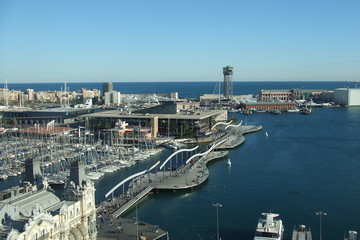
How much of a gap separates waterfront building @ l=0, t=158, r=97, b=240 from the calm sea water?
3.64m

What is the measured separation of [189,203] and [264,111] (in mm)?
44671

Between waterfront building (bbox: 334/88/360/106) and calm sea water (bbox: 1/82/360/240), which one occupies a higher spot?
waterfront building (bbox: 334/88/360/106)

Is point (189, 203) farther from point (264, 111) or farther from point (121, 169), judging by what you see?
point (264, 111)

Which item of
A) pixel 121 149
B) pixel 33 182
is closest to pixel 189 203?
pixel 33 182

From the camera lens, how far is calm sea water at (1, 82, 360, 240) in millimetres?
14945

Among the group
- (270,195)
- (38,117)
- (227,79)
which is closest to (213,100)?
(227,79)

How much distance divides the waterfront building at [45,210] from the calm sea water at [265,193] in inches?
143

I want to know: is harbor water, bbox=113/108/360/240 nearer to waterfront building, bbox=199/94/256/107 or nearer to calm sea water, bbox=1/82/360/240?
calm sea water, bbox=1/82/360/240

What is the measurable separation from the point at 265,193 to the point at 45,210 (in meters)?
11.0

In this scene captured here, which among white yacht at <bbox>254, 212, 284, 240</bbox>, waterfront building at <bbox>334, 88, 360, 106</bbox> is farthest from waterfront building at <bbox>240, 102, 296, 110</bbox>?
white yacht at <bbox>254, 212, 284, 240</bbox>

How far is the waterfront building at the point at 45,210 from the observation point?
374 inches

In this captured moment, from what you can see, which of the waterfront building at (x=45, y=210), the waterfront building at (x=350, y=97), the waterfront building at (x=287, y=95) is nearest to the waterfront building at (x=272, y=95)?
the waterfront building at (x=287, y=95)

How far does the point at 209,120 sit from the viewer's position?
128 feet

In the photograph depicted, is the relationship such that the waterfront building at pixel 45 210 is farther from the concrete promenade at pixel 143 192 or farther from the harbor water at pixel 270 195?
the harbor water at pixel 270 195
